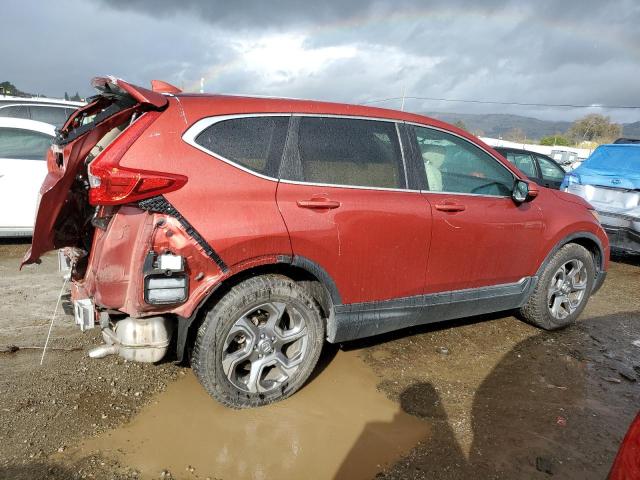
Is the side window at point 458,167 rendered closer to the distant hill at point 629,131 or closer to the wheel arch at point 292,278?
the wheel arch at point 292,278

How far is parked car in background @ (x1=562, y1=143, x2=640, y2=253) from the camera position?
22.1 ft

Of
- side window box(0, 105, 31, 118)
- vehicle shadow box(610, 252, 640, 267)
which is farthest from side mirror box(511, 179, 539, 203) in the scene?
side window box(0, 105, 31, 118)

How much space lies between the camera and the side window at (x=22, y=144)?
227 inches

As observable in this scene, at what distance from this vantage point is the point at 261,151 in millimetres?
2777

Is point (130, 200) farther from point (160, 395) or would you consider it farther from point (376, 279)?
point (376, 279)

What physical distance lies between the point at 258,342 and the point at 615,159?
24.3ft

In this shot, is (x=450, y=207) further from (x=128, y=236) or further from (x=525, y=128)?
(x=525, y=128)

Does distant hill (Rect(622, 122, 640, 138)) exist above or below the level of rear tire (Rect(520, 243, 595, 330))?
above

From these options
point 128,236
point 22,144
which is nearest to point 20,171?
point 22,144

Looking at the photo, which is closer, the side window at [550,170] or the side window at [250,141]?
the side window at [250,141]

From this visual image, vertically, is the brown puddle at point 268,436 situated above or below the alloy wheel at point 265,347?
below

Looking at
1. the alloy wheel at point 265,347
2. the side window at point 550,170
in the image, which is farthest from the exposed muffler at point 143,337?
the side window at point 550,170

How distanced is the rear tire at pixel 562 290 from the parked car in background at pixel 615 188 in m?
2.86

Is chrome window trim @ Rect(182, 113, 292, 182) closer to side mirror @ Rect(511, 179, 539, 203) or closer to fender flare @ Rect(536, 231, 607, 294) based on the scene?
side mirror @ Rect(511, 179, 539, 203)
